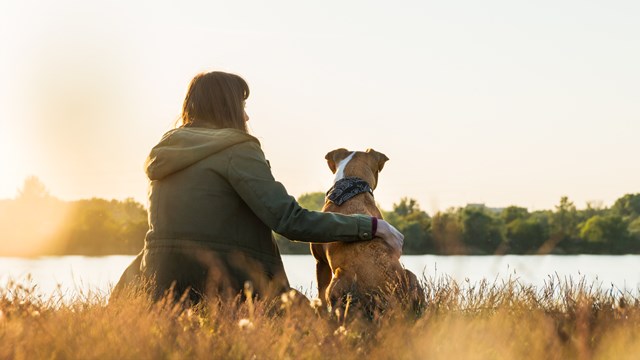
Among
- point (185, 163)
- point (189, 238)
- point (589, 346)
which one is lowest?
point (589, 346)

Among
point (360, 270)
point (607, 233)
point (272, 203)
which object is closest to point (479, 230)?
point (607, 233)

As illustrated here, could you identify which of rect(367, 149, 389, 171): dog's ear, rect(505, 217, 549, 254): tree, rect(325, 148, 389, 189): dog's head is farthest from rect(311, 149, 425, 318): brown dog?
rect(505, 217, 549, 254): tree

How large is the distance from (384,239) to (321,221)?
65cm

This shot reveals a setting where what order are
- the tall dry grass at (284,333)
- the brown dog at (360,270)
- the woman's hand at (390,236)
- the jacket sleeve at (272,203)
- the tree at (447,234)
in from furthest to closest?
1. the woman's hand at (390,236)
2. the brown dog at (360,270)
3. the jacket sleeve at (272,203)
4. the tree at (447,234)
5. the tall dry grass at (284,333)

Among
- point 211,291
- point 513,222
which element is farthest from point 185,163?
point 513,222

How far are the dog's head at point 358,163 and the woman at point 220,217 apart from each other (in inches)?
50.9

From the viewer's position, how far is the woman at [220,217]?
17.7 feet

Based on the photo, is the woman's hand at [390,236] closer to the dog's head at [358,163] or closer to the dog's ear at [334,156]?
the dog's head at [358,163]

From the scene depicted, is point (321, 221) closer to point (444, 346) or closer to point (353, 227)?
point (353, 227)

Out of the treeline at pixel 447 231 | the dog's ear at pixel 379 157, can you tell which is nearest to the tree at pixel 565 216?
the treeline at pixel 447 231

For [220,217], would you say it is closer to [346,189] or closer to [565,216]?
[346,189]

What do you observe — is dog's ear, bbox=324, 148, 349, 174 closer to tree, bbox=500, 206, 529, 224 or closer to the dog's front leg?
the dog's front leg

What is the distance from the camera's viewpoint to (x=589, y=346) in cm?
460

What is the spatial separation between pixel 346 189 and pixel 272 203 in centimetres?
133
